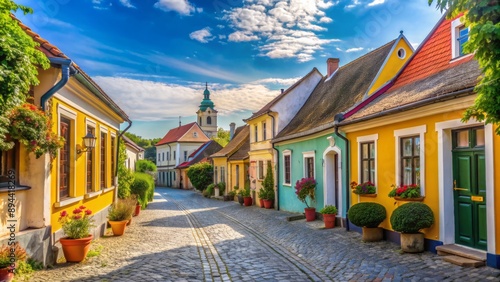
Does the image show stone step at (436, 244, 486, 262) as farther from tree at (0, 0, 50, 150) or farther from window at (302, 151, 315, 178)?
window at (302, 151, 315, 178)

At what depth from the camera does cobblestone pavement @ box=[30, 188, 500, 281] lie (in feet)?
23.8

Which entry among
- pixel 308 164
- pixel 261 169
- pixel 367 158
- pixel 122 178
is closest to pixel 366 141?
pixel 367 158

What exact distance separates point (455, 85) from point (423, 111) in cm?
89

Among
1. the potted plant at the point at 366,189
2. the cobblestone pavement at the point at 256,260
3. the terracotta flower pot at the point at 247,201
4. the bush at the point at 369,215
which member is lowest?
the terracotta flower pot at the point at 247,201

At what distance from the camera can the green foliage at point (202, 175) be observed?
3862 centimetres

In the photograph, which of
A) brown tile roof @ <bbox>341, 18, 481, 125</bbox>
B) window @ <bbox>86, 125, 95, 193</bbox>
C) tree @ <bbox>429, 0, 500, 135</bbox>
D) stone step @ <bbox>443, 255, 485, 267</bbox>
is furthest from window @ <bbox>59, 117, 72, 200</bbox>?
stone step @ <bbox>443, 255, 485, 267</bbox>

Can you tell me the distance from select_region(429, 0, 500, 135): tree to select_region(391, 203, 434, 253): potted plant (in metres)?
4.12

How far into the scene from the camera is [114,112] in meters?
13.9

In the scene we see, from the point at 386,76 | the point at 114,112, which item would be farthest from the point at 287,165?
the point at 114,112

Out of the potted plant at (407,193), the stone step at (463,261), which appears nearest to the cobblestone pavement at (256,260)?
the stone step at (463,261)

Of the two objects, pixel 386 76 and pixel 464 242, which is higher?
pixel 386 76

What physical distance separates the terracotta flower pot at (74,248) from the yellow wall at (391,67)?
32.0 feet

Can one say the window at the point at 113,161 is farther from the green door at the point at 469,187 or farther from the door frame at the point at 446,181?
the green door at the point at 469,187

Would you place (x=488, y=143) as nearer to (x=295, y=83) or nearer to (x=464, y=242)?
(x=464, y=242)
